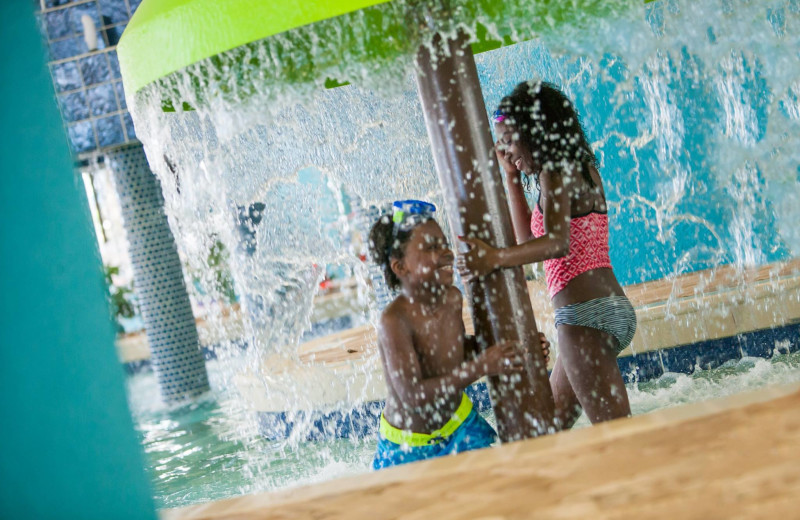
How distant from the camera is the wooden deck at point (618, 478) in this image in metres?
1.25

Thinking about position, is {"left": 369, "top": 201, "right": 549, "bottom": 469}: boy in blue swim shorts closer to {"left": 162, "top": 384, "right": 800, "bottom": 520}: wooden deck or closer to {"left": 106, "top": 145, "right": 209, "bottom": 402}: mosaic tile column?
{"left": 162, "top": 384, "right": 800, "bottom": 520}: wooden deck

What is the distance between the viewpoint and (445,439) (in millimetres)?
2645

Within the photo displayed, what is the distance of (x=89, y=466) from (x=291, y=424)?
12.5 feet

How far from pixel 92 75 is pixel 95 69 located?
0.07m

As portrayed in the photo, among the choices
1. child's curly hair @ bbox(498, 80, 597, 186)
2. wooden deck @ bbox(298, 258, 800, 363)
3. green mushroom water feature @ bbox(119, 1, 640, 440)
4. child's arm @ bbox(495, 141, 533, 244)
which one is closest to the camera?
green mushroom water feature @ bbox(119, 1, 640, 440)

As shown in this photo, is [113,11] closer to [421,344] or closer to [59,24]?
[59,24]

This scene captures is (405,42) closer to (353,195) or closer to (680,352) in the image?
(680,352)

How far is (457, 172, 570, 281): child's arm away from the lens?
2156mm

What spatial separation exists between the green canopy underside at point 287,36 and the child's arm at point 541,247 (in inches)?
22.0

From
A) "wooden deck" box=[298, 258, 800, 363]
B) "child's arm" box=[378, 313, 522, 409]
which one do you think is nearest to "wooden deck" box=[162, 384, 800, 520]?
"child's arm" box=[378, 313, 522, 409]

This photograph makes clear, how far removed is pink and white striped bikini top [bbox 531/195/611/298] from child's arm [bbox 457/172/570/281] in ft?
Result: 0.57

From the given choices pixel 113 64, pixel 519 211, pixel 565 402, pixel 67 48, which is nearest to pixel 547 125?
pixel 519 211

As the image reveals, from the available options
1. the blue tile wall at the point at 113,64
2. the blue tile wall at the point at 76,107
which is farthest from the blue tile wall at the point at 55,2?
the blue tile wall at the point at 76,107

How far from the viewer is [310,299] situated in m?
6.52
